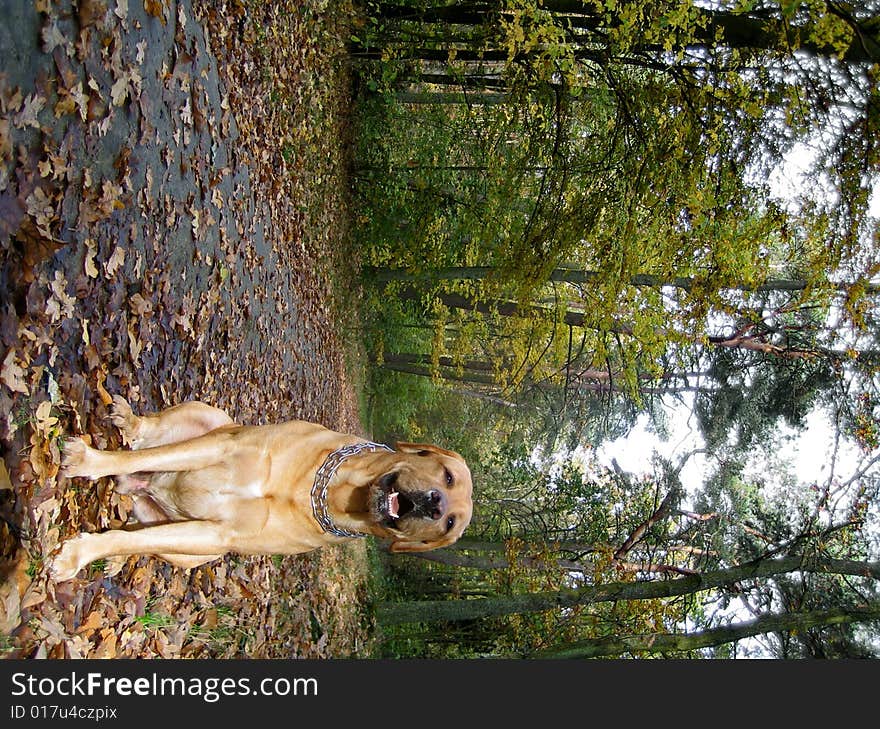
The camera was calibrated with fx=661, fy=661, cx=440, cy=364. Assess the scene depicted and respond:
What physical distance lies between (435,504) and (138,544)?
1.41 m

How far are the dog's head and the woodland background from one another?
61.6 inches

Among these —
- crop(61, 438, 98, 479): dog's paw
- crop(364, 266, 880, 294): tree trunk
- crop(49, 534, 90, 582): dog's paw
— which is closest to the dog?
crop(61, 438, 98, 479): dog's paw

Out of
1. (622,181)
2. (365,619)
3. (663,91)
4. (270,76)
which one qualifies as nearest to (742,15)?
(663,91)

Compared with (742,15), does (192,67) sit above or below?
below

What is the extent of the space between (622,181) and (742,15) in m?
2.35

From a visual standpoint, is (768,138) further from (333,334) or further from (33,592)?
(33,592)

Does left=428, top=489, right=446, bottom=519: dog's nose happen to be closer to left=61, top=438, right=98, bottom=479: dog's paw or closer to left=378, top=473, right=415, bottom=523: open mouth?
left=378, top=473, right=415, bottom=523: open mouth

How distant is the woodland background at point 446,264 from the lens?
3.53 metres

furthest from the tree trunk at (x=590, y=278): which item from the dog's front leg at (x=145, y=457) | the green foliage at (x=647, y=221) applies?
the dog's front leg at (x=145, y=457)

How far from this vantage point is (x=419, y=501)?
3.28m

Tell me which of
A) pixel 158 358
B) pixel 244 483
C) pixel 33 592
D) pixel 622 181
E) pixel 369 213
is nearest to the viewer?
pixel 33 592

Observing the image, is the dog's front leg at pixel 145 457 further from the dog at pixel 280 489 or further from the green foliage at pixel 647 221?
the green foliage at pixel 647 221

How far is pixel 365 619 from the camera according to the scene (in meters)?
11.9

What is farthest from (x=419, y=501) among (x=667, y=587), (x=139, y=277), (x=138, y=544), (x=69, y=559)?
(x=667, y=587)
